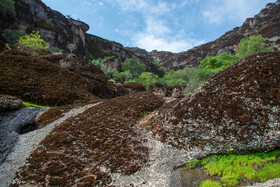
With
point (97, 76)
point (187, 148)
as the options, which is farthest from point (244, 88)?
point (97, 76)

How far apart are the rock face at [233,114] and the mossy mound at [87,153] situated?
110 inches

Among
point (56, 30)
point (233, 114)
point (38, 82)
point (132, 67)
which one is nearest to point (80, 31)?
point (56, 30)

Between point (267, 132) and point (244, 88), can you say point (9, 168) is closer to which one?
point (267, 132)

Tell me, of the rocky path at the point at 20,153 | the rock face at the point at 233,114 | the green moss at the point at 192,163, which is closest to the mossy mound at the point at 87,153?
the rocky path at the point at 20,153

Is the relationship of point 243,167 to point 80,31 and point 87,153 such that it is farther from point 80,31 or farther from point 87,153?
point 80,31

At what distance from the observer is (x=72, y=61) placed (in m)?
34.8

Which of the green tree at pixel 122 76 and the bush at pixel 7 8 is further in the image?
the green tree at pixel 122 76

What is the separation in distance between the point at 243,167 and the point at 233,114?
9.65 ft

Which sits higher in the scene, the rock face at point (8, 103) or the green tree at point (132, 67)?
the green tree at point (132, 67)

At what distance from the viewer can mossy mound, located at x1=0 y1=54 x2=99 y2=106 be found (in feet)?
67.4

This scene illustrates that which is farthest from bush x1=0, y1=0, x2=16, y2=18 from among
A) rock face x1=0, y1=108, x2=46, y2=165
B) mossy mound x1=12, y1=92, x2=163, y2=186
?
mossy mound x1=12, y1=92, x2=163, y2=186

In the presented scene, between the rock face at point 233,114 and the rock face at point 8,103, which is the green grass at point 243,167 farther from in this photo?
the rock face at point 8,103

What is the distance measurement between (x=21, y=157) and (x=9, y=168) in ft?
3.05

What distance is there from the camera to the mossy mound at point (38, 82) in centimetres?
2055
